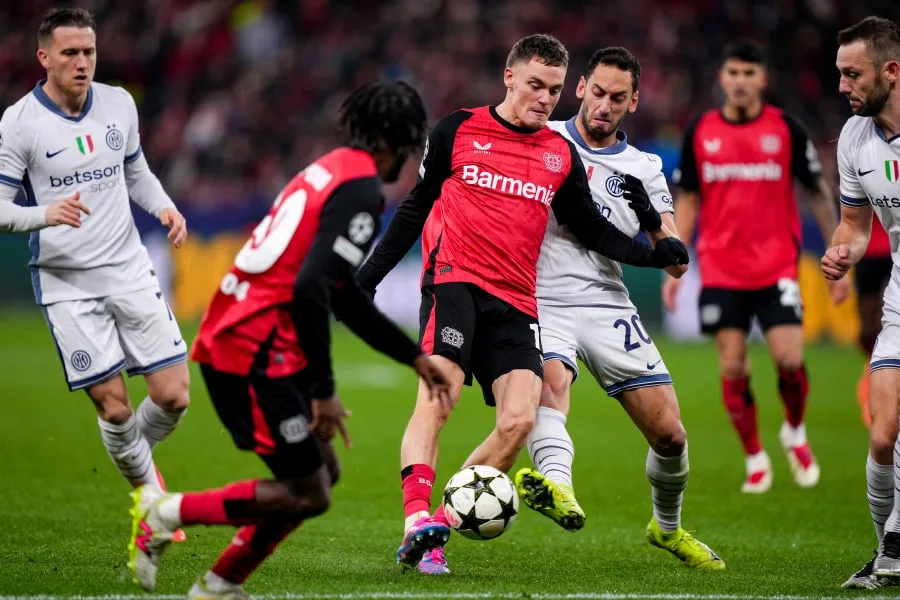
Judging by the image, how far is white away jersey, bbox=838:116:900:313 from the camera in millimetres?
6277

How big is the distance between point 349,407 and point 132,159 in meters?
6.78

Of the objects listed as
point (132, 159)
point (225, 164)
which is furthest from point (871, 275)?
point (225, 164)

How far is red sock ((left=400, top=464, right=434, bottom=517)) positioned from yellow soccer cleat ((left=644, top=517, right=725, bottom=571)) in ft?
4.95

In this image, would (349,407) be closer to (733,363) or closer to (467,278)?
(733,363)

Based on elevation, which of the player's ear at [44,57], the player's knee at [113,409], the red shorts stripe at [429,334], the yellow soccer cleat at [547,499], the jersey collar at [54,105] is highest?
the player's ear at [44,57]

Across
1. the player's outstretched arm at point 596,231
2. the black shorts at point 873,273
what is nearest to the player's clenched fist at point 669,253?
the player's outstretched arm at point 596,231

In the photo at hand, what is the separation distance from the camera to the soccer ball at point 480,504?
5750 millimetres

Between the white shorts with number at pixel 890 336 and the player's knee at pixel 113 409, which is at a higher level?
the white shorts with number at pixel 890 336

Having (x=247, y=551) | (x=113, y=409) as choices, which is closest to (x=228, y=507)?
(x=247, y=551)

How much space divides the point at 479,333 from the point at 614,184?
121 centimetres

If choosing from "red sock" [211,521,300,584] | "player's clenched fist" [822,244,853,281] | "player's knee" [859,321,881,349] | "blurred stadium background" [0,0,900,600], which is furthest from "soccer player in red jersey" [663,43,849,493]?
"red sock" [211,521,300,584]

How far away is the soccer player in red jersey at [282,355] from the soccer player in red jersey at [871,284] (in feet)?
25.0

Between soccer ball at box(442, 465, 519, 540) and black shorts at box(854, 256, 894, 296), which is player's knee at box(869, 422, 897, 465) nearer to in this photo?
soccer ball at box(442, 465, 519, 540)

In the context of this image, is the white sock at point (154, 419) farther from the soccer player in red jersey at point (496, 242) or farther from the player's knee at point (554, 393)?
the player's knee at point (554, 393)
